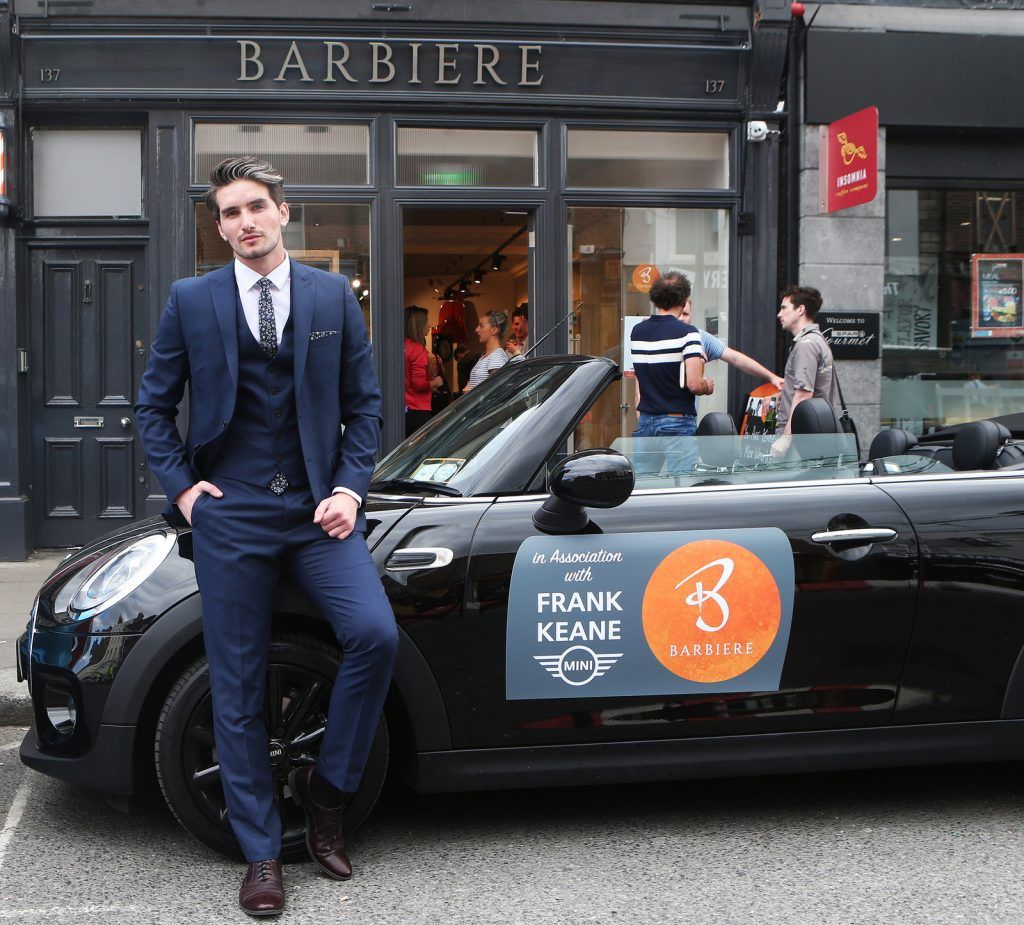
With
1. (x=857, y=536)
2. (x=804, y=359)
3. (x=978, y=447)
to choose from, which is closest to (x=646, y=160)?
(x=804, y=359)

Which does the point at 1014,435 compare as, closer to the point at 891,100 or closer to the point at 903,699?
the point at 903,699

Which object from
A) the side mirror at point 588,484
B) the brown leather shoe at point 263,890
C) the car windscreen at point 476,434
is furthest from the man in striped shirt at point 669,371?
the brown leather shoe at point 263,890

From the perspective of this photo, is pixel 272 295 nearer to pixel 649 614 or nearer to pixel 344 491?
pixel 344 491

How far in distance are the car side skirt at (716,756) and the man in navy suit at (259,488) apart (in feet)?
1.27

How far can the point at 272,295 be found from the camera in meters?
3.48

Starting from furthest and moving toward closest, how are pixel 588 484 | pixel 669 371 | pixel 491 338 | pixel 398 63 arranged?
pixel 491 338 → pixel 398 63 → pixel 669 371 → pixel 588 484

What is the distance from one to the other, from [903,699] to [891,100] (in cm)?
701

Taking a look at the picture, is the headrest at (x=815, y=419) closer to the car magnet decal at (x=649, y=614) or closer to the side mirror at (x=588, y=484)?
the car magnet decal at (x=649, y=614)

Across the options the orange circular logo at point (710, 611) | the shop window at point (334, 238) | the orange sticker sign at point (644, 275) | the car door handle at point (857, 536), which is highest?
the shop window at point (334, 238)

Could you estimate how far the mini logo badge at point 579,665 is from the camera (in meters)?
3.68

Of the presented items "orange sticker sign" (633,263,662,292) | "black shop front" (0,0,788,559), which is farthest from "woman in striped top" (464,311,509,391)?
"orange sticker sign" (633,263,662,292)

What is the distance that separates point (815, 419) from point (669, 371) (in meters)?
2.32

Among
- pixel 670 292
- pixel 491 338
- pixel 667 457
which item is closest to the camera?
pixel 667 457

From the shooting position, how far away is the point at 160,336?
3.46 metres
